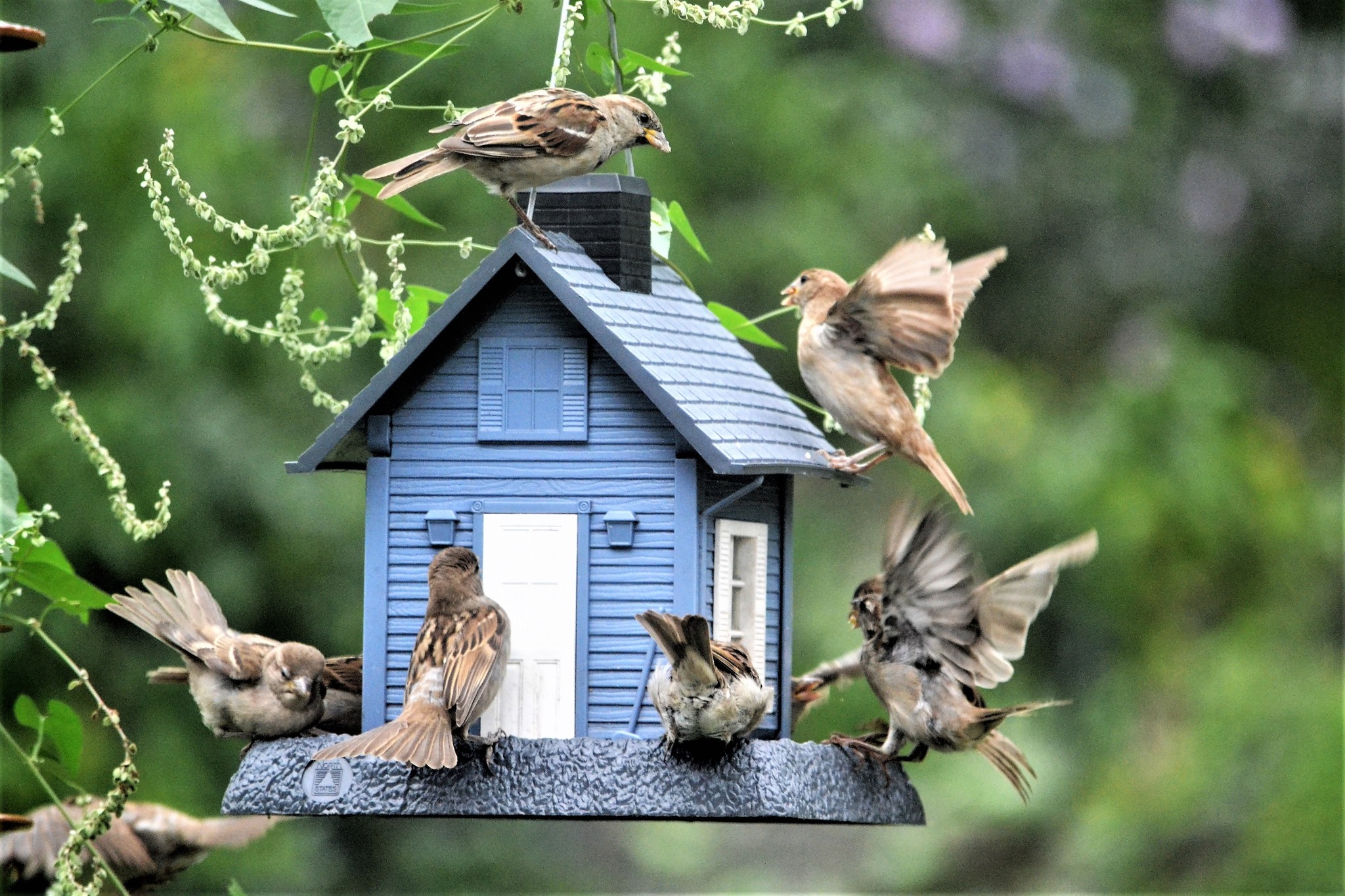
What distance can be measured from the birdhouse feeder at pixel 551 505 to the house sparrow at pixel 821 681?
0.76 meters

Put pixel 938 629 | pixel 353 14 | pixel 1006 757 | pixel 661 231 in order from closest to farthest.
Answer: pixel 353 14
pixel 938 629
pixel 1006 757
pixel 661 231

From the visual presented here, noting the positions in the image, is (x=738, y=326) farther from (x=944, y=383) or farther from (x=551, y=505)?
(x=944, y=383)

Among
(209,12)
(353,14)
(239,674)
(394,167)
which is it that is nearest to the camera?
(209,12)

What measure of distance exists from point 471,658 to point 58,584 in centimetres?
91

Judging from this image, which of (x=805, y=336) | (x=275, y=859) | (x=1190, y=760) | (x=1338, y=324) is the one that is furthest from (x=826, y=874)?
(x=805, y=336)

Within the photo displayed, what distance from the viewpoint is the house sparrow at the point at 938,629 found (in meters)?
4.29

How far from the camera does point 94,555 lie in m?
8.68

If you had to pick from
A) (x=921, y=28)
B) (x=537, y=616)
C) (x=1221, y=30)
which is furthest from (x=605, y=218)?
(x=1221, y=30)

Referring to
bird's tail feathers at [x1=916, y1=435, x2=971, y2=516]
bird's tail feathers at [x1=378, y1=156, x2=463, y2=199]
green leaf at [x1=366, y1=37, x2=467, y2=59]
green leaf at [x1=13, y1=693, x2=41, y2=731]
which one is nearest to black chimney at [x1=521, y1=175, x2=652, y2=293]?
bird's tail feathers at [x1=378, y1=156, x2=463, y2=199]

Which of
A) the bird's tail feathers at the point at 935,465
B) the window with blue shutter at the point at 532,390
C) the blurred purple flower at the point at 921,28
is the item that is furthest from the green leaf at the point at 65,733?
Answer: the blurred purple flower at the point at 921,28

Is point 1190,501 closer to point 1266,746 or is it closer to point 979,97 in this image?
point 1266,746

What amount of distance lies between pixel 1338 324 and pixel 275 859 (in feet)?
28.4

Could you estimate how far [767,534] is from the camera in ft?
15.4

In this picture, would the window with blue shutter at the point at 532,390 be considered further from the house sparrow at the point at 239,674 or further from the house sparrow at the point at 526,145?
the house sparrow at the point at 239,674
